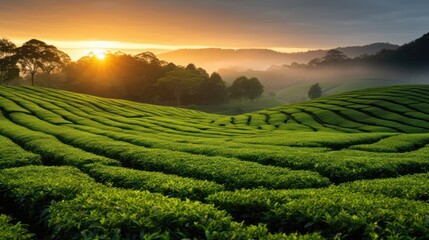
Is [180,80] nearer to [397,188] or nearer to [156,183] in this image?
[156,183]

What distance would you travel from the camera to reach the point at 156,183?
15.7 m

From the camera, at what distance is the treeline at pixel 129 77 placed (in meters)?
123

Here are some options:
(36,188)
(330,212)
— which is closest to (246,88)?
(36,188)

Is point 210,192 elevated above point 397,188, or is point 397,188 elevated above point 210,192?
point 397,188

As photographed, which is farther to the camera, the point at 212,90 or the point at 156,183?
the point at 212,90

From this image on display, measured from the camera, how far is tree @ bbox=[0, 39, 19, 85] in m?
118

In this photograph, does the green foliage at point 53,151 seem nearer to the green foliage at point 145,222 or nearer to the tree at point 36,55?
the green foliage at point 145,222

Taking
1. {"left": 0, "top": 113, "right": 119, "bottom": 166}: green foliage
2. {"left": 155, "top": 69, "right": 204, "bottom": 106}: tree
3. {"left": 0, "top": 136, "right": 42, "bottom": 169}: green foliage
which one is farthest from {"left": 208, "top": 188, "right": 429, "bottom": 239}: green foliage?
{"left": 155, "top": 69, "right": 204, "bottom": 106}: tree

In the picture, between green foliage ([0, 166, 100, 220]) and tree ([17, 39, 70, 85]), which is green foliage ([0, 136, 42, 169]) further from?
tree ([17, 39, 70, 85])

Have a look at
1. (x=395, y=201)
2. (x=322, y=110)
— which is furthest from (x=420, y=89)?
(x=395, y=201)

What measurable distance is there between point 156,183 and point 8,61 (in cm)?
12524

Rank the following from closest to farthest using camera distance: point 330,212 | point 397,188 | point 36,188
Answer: point 330,212 → point 397,188 → point 36,188

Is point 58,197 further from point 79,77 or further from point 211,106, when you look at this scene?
point 79,77

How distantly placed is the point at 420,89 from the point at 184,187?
89436 mm
